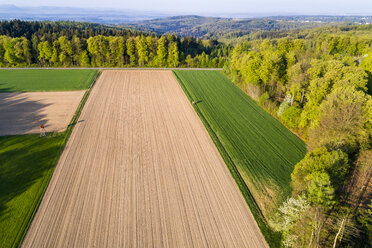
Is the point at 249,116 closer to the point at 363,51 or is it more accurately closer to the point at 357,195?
the point at 357,195

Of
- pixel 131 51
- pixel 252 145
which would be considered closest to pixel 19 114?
pixel 252 145

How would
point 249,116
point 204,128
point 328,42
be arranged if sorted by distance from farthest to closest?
point 328,42 → point 249,116 → point 204,128

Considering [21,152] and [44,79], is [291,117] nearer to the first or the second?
[21,152]

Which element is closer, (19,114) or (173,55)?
(19,114)

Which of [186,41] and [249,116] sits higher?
[186,41]

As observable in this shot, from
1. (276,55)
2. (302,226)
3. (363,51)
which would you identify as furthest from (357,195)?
(363,51)

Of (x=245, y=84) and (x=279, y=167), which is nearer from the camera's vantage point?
(x=279, y=167)

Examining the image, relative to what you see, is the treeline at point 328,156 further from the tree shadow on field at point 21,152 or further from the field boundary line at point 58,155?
the tree shadow on field at point 21,152
